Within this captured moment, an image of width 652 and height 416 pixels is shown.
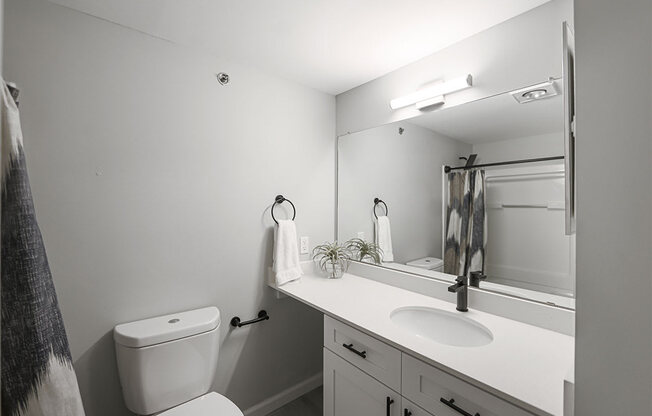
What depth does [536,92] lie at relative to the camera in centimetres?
128

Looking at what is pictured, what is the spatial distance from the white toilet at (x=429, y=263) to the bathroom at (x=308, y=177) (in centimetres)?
3

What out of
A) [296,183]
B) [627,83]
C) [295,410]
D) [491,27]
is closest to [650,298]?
[627,83]

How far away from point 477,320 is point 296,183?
4.51 feet

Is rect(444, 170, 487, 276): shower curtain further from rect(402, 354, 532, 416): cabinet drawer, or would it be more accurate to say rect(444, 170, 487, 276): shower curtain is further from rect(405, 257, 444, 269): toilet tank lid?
rect(402, 354, 532, 416): cabinet drawer

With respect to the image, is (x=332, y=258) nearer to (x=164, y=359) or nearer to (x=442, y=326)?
(x=442, y=326)

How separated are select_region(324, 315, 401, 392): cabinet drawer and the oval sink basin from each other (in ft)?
0.76

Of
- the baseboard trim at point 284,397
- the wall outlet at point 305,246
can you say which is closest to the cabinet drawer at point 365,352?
the wall outlet at point 305,246

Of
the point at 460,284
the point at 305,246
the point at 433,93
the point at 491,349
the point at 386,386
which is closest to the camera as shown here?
the point at 491,349

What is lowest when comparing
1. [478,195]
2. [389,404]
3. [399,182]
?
[389,404]

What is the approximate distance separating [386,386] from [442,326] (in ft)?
1.47

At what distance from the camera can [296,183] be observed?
206 cm

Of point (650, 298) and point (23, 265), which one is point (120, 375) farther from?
point (650, 298)

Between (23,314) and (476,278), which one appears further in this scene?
(476,278)

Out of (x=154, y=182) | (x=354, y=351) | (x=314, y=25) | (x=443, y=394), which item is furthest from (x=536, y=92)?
(x=154, y=182)
